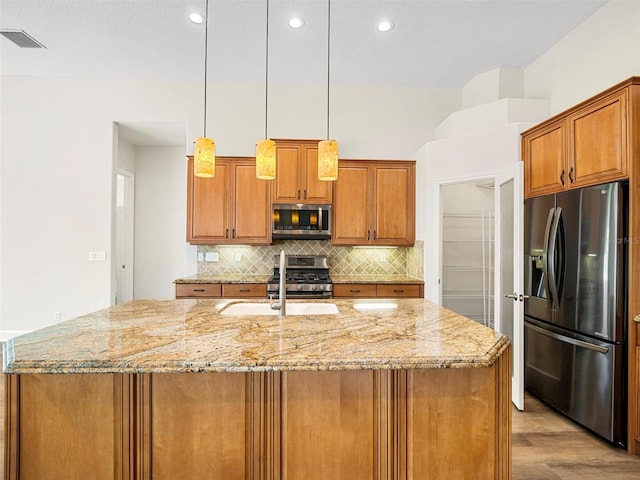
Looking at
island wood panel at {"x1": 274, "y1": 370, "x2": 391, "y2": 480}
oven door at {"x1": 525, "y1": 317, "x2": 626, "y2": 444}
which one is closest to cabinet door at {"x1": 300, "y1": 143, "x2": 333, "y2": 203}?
oven door at {"x1": 525, "y1": 317, "x2": 626, "y2": 444}

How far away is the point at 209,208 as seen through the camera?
419cm

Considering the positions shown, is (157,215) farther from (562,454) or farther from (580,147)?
(562,454)

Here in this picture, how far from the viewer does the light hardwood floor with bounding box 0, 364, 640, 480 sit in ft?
6.89

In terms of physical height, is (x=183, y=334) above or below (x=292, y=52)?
below

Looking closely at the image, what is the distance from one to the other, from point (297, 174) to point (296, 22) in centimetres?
149

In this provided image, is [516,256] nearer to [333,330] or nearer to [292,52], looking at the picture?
[333,330]

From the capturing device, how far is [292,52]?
12.6 feet

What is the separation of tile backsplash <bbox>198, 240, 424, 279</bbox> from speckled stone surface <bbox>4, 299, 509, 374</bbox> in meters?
2.43

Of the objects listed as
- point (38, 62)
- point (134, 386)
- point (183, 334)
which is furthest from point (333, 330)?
point (38, 62)

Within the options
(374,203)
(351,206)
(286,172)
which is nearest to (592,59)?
(374,203)

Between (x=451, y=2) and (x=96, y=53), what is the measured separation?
3550 mm

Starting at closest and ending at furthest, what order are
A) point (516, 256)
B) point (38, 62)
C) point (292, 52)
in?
1. point (516, 256)
2. point (292, 52)
3. point (38, 62)

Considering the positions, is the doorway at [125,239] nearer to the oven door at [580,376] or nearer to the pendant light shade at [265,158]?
the pendant light shade at [265,158]

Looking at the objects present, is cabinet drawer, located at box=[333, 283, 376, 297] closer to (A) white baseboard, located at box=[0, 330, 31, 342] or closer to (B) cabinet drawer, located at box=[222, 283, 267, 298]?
(B) cabinet drawer, located at box=[222, 283, 267, 298]
